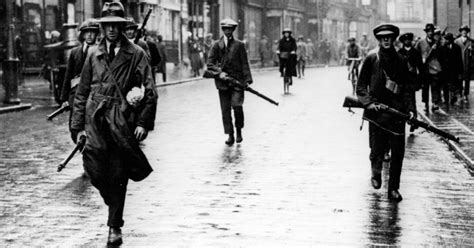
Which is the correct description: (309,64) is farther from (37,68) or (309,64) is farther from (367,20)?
(37,68)

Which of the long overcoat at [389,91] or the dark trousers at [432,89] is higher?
the long overcoat at [389,91]

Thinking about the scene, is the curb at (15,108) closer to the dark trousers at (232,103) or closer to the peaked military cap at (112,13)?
the dark trousers at (232,103)

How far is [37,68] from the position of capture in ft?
112

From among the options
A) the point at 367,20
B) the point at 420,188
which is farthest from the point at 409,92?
the point at 367,20

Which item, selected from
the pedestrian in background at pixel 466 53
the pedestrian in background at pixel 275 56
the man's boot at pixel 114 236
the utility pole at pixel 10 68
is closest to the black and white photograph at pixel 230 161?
the man's boot at pixel 114 236

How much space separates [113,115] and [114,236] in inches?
36.4

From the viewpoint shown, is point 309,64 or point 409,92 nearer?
point 409,92

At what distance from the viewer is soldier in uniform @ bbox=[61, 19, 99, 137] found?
11.1m

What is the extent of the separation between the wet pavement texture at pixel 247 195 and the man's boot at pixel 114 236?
7 centimetres

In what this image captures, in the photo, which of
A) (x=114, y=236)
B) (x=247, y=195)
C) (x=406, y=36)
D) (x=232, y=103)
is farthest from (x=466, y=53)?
(x=114, y=236)

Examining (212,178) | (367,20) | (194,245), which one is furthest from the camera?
(367,20)

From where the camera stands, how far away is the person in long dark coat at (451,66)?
21.2 metres

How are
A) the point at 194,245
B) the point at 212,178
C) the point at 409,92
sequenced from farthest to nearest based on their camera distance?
the point at 212,178 → the point at 409,92 → the point at 194,245

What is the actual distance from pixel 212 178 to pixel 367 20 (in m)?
83.6
